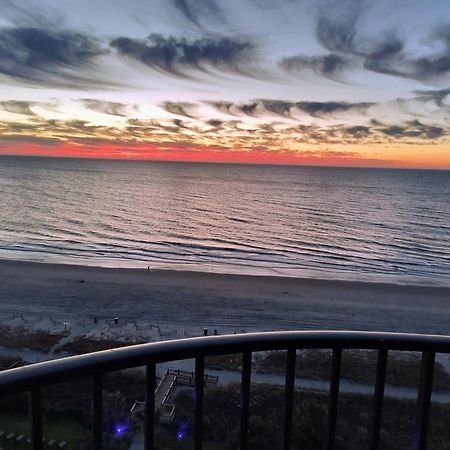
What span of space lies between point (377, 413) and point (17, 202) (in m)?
71.0

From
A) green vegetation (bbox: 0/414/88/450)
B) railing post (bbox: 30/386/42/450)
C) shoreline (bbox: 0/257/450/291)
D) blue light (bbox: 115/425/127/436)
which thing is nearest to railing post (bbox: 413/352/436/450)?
railing post (bbox: 30/386/42/450)

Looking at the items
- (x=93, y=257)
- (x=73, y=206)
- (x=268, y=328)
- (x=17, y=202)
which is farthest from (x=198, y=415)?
(x=17, y=202)

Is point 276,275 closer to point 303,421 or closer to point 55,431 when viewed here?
point 303,421

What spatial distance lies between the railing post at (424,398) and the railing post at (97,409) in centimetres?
140

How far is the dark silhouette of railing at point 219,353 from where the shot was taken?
1484 mm

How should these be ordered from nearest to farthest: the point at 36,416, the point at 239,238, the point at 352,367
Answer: the point at 36,416, the point at 352,367, the point at 239,238

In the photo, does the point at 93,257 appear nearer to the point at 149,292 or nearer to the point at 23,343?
the point at 149,292

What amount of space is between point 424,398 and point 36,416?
1.64m

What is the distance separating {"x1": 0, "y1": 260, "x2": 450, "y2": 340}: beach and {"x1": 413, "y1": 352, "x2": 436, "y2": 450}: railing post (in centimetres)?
1499

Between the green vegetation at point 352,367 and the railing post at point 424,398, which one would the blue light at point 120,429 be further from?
the railing post at point 424,398

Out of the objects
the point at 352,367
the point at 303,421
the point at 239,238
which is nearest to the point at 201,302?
the point at 352,367

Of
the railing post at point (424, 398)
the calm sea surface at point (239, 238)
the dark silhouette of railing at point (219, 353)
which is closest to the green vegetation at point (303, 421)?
the railing post at point (424, 398)

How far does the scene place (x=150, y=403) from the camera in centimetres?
171

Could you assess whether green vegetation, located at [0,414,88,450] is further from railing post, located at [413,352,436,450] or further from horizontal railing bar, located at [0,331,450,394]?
railing post, located at [413,352,436,450]
